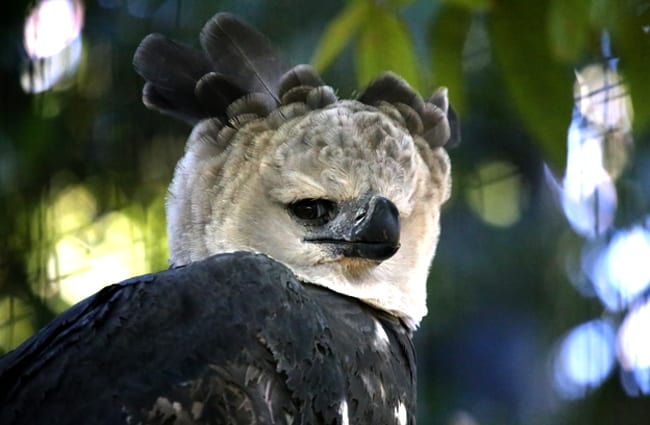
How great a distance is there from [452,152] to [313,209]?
2.25m

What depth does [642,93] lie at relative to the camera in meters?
1.34

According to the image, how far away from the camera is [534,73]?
1.36m

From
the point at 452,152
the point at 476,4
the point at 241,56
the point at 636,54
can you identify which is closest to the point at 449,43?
the point at 476,4

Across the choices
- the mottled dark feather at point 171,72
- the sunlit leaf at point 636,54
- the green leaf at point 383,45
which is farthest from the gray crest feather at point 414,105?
the sunlit leaf at point 636,54

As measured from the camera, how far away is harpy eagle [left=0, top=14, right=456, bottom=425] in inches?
46.9

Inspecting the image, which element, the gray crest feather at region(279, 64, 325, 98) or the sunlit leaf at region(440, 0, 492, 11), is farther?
the gray crest feather at region(279, 64, 325, 98)

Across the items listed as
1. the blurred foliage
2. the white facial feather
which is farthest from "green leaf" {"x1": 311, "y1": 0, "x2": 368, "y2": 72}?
the white facial feather

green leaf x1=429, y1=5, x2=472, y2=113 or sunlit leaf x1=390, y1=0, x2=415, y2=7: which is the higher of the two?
sunlit leaf x1=390, y1=0, x2=415, y2=7

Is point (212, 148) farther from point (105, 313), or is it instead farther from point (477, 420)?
point (477, 420)

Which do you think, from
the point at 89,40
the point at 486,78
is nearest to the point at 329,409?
the point at 89,40

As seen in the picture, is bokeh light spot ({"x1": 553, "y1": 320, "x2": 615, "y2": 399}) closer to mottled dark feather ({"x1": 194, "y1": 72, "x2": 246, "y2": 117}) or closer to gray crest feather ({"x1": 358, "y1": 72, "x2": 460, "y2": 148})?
gray crest feather ({"x1": 358, "y1": 72, "x2": 460, "y2": 148})

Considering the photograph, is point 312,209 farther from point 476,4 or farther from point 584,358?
point 584,358

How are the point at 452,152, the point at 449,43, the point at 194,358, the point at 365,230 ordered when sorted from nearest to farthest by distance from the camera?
the point at 194,358
the point at 449,43
the point at 365,230
the point at 452,152

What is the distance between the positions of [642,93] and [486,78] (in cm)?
228
